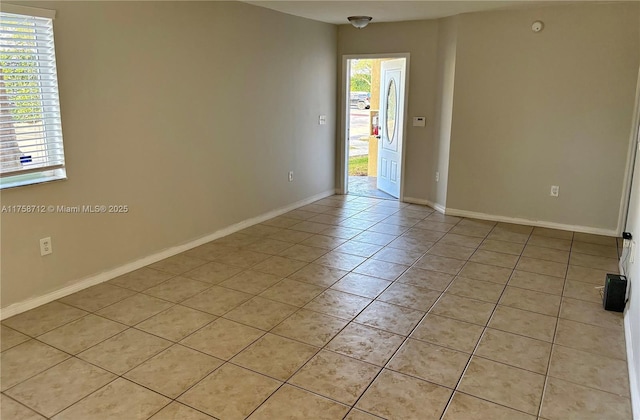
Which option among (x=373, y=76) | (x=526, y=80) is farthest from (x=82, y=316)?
(x=373, y=76)

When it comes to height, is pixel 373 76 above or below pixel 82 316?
above

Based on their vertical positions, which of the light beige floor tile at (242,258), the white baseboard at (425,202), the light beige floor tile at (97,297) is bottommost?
the light beige floor tile at (97,297)

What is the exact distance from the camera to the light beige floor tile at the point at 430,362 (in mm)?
2475

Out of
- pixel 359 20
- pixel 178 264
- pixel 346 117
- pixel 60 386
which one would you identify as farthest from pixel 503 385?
pixel 346 117

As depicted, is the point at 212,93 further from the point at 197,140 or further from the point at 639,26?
the point at 639,26

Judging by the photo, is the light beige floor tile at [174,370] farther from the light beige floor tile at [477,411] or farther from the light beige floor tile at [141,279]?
the light beige floor tile at [477,411]

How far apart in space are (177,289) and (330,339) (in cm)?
133

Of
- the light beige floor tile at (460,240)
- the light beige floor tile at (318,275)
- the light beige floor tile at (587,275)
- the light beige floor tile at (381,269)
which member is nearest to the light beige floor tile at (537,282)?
the light beige floor tile at (587,275)

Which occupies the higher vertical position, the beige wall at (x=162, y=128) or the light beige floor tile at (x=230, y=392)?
the beige wall at (x=162, y=128)

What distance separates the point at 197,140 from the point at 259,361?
244 centimetres

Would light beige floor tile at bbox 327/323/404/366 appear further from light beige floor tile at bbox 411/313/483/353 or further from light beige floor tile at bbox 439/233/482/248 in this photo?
light beige floor tile at bbox 439/233/482/248

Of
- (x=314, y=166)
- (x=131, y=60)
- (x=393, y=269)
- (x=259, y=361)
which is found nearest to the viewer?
(x=259, y=361)

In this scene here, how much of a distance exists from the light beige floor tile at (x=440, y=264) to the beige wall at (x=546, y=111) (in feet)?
5.30

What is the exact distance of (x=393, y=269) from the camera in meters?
3.96
